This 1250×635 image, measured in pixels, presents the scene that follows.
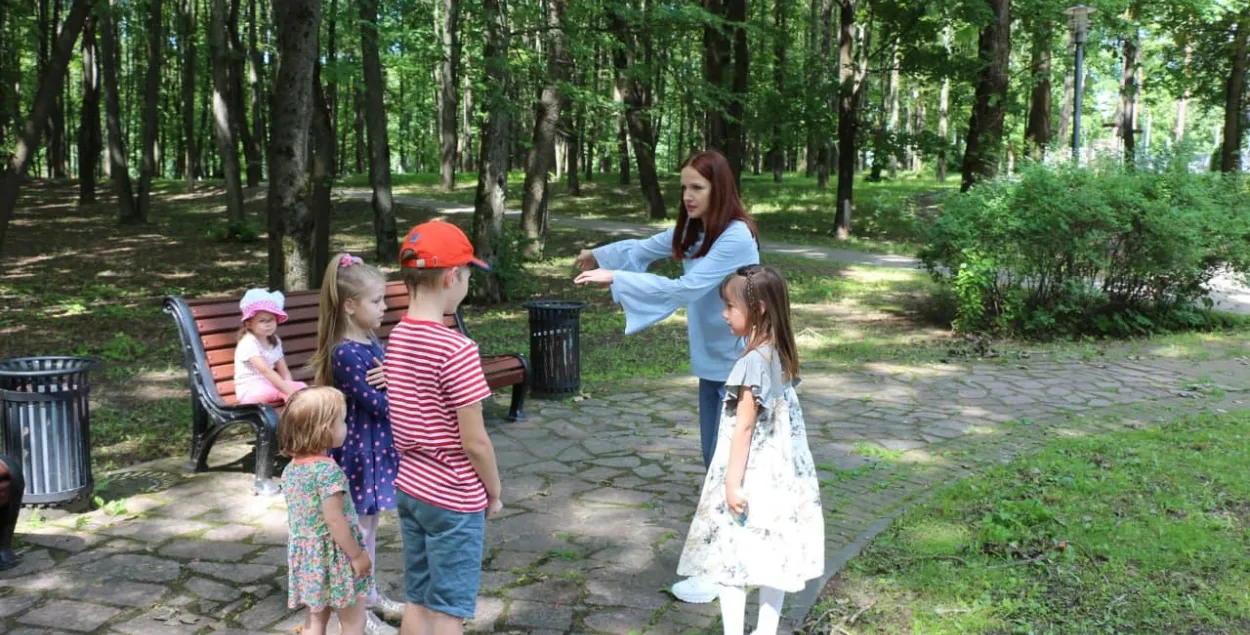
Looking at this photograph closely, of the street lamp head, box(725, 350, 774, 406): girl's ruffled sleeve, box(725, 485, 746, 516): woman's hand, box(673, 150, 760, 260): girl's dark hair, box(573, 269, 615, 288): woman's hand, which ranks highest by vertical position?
the street lamp head

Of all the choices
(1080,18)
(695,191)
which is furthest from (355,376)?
(1080,18)

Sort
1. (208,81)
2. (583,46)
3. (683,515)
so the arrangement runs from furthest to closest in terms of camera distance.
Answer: (208,81) < (583,46) < (683,515)

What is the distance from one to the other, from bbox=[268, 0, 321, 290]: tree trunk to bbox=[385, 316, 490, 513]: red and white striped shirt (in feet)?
18.8

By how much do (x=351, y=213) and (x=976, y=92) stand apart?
52.2 ft

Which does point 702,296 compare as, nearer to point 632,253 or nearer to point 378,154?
point 632,253

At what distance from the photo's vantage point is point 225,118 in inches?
851

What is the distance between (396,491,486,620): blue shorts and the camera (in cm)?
302

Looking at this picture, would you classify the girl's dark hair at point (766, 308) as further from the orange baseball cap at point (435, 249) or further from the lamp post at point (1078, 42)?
the lamp post at point (1078, 42)

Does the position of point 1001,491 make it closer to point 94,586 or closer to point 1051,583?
point 1051,583

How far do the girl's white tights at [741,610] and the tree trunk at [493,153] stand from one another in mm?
9860

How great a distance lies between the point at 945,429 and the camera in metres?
7.43

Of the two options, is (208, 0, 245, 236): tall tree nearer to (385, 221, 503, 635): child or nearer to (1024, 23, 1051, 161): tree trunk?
(1024, 23, 1051, 161): tree trunk

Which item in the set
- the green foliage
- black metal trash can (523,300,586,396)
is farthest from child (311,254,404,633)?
the green foliage

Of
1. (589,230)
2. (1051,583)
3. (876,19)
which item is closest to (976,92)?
(876,19)
